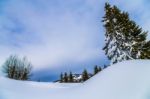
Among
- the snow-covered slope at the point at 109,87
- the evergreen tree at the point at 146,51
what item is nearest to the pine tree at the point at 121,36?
the evergreen tree at the point at 146,51

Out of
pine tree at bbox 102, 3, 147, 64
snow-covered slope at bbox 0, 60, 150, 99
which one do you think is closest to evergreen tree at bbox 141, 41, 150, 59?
pine tree at bbox 102, 3, 147, 64

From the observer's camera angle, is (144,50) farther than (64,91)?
Yes

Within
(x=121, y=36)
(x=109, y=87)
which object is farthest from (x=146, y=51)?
(x=109, y=87)

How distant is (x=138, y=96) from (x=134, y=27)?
27860 millimetres

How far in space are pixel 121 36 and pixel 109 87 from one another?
26.1 m

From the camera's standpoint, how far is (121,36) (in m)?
29.6

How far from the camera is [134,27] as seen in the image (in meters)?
30.6

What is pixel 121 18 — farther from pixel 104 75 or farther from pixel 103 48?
pixel 104 75

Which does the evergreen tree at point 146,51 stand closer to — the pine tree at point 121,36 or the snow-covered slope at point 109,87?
the pine tree at point 121,36

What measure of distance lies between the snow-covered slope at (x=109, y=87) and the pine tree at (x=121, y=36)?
2309 cm

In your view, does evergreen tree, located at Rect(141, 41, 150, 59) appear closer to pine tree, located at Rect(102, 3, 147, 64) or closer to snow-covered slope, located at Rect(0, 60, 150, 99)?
pine tree, located at Rect(102, 3, 147, 64)

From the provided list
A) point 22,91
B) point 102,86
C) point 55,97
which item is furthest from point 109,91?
point 22,91

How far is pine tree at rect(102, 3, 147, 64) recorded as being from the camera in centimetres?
2781

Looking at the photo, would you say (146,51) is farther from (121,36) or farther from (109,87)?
(109,87)
